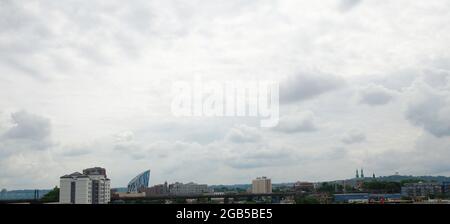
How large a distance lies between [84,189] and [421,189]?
19.9 m

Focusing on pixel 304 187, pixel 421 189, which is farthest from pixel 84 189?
pixel 421 189

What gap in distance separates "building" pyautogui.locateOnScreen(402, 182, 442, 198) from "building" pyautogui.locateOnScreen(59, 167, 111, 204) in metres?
14.5

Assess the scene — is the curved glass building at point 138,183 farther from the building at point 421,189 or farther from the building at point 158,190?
the building at point 421,189

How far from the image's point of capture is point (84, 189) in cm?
2838

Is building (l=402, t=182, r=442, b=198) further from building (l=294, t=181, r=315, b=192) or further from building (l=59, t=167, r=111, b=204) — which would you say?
building (l=59, t=167, r=111, b=204)

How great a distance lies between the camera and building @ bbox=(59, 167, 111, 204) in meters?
25.6

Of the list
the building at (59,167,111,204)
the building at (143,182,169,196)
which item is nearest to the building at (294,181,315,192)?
the building at (143,182,169,196)

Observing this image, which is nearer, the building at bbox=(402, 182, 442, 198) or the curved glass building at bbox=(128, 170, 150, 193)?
the building at bbox=(402, 182, 442, 198)
